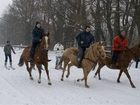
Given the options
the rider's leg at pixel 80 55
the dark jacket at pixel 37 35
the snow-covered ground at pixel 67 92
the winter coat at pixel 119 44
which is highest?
the dark jacket at pixel 37 35

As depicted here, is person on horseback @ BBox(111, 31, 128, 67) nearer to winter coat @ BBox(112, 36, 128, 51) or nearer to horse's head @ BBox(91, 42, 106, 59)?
winter coat @ BBox(112, 36, 128, 51)

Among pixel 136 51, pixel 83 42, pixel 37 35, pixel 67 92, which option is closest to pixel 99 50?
pixel 83 42

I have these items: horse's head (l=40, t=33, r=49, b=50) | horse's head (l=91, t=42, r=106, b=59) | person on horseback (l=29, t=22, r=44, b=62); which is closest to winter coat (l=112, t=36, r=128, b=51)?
horse's head (l=91, t=42, r=106, b=59)

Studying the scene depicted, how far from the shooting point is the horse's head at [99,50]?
47.2 feet

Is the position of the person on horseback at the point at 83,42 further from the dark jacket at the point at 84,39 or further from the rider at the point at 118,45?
the rider at the point at 118,45

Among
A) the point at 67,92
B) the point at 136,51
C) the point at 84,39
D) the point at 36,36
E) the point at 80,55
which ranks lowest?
the point at 67,92

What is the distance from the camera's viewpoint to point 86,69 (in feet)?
49.0

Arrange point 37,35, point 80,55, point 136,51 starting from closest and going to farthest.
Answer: point 80,55 < point 37,35 < point 136,51

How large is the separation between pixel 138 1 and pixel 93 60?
2345cm

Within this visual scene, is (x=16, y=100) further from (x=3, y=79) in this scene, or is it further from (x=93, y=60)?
(x=3, y=79)

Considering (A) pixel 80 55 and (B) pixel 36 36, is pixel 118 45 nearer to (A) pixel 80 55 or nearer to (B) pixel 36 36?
(A) pixel 80 55

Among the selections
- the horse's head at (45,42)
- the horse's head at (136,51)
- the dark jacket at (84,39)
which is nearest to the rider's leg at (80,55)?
the dark jacket at (84,39)

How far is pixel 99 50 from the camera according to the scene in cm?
1452

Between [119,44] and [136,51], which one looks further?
[119,44]
